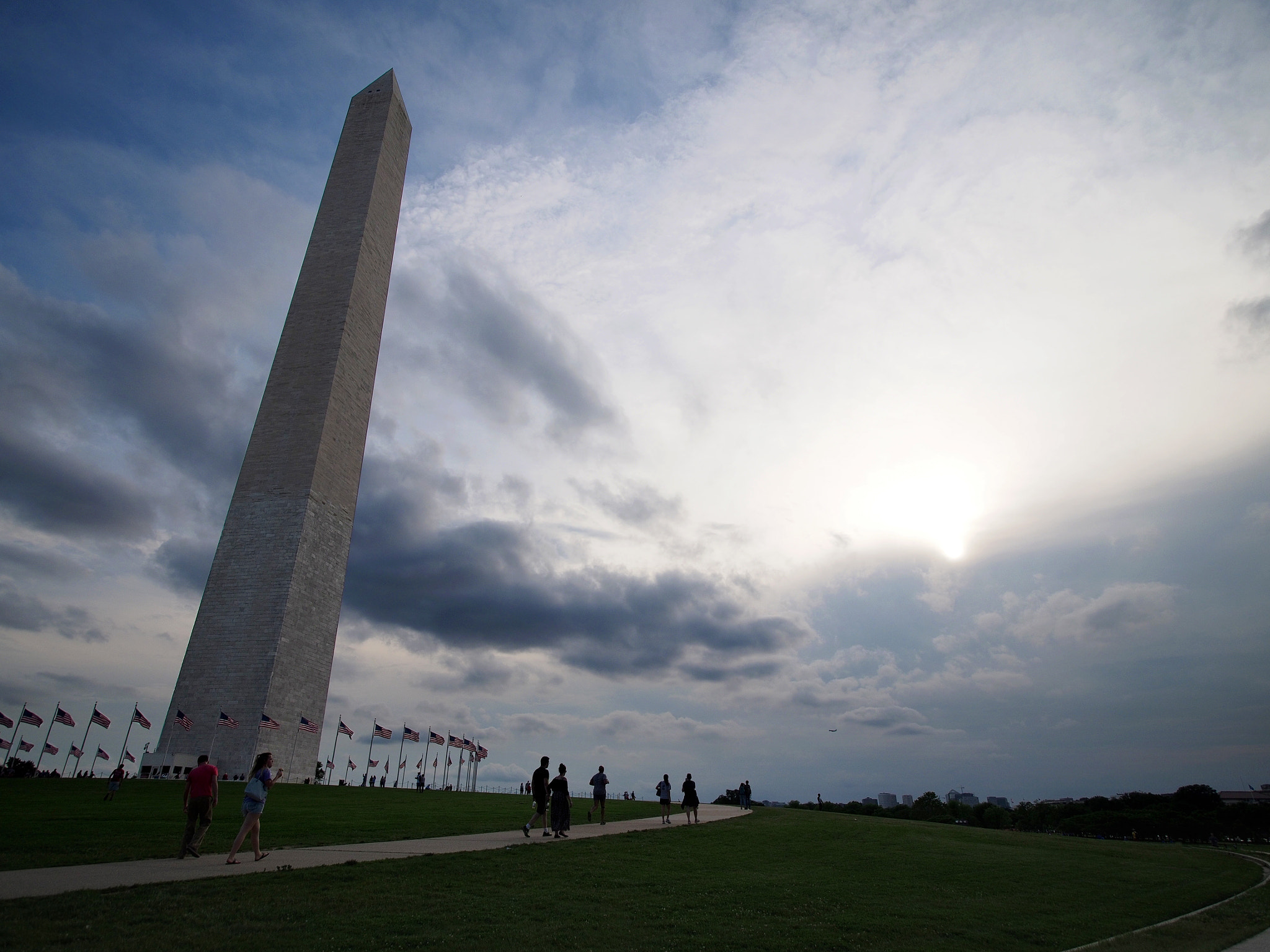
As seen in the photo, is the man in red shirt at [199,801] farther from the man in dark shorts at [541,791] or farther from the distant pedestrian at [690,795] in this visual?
the distant pedestrian at [690,795]

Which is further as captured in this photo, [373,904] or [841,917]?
[841,917]

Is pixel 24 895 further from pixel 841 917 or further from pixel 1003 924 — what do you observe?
pixel 1003 924

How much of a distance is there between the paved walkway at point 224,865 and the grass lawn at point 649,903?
1.98 feet

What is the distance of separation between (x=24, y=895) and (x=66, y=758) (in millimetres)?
41244

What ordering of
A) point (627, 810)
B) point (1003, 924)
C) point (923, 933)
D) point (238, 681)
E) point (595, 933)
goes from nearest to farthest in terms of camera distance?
point (595, 933) < point (923, 933) < point (1003, 924) < point (627, 810) < point (238, 681)

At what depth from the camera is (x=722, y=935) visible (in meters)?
8.70

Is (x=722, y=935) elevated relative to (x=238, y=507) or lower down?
lower down

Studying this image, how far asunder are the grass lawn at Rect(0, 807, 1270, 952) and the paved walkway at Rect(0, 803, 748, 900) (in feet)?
1.98

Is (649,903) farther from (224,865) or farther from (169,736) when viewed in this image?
(169,736)

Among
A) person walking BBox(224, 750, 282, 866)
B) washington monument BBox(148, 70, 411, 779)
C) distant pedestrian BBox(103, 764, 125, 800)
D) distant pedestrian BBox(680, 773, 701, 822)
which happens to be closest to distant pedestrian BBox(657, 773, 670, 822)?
distant pedestrian BBox(680, 773, 701, 822)

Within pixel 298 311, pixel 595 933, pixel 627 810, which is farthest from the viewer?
pixel 298 311

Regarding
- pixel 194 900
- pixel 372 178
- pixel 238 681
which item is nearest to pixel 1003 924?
pixel 194 900

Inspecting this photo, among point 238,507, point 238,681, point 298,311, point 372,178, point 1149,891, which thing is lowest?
point 1149,891

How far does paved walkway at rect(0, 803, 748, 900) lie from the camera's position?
9.34 metres
